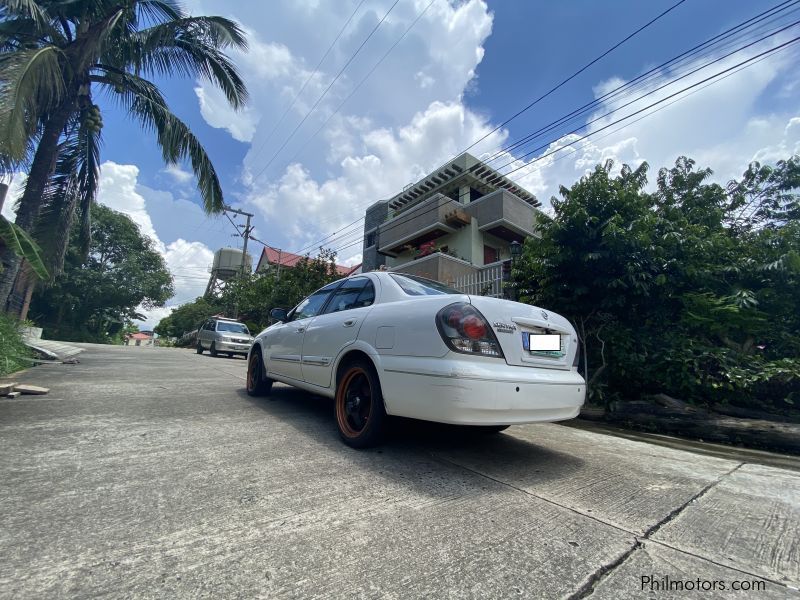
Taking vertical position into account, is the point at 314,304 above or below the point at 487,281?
below

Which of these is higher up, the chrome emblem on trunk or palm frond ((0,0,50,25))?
palm frond ((0,0,50,25))

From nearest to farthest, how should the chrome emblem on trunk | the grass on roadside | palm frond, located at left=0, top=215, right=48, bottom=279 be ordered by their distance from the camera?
1. the chrome emblem on trunk
2. the grass on roadside
3. palm frond, located at left=0, top=215, right=48, bottom=279


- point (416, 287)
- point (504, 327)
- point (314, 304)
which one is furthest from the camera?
point (314, 304)

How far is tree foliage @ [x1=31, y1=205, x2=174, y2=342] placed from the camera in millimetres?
26203

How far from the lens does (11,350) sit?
6.06 metres

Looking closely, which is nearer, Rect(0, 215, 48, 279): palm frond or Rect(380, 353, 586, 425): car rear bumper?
Rect(380, 353, 586, 425): car rear bumper

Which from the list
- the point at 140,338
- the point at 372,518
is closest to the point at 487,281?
the point at 372,518

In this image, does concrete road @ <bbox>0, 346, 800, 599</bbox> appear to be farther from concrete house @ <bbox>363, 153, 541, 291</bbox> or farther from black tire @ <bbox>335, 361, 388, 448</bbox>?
concrete house @ <bbox>363, 153, 541, 291</bbox>

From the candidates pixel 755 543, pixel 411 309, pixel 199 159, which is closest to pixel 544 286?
pixel 411 309

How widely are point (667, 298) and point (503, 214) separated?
1027 cm

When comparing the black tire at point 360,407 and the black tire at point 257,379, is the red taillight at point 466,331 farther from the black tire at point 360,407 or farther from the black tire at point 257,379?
the black tire at point 257,379

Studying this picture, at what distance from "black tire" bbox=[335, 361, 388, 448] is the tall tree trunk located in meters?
8.18

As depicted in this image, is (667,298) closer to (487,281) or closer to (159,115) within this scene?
(487,281)
